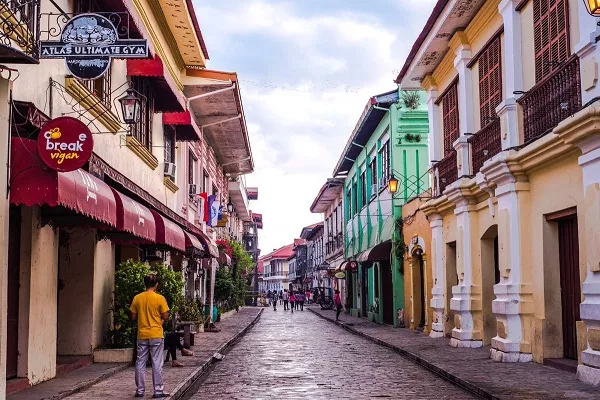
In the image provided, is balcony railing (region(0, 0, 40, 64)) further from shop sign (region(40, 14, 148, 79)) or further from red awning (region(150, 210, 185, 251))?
red awning (region(150, 210, 185, 251))

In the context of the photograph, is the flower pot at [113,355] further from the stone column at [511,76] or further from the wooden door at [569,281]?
the stone column at [511,76]

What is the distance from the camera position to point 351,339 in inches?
957

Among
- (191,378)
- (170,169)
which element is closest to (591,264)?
(191,378)

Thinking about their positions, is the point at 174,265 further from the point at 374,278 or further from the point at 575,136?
the point at 575,136

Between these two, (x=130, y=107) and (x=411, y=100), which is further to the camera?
(x=411, y=100)

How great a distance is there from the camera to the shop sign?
9883 mm

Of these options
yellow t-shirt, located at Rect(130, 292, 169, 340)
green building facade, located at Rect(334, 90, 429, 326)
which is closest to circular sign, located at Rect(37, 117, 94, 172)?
yellow t-shirt, located at Rect(130, 292, 169, 340)

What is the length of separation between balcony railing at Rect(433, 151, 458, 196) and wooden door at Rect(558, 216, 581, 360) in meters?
5.90

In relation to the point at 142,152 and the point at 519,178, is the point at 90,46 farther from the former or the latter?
the point at 519,178

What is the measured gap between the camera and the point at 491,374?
42.3 ft

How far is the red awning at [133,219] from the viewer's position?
11664mm

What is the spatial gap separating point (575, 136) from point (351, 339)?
13948 mm

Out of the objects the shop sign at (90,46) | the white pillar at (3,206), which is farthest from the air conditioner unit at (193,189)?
the white pillar at (3,206)

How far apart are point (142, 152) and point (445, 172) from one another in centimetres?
769
